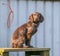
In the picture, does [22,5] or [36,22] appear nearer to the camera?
[36,22]

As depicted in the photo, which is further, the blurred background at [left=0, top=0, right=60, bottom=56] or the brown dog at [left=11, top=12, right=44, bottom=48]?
the blurred background at [left=0, top=0, right=60, bottom=56]

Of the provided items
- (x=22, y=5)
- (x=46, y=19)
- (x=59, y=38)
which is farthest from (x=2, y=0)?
(x=59, y=38)

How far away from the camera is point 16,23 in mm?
4379

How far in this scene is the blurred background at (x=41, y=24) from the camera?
4352 millimetres

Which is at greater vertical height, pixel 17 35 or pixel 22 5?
pixel 22 5

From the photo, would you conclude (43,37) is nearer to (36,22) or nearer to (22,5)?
(22,5)

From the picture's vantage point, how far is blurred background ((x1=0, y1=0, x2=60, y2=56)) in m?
4.35

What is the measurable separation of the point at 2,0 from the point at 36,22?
83 cm

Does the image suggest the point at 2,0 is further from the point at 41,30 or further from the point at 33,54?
the point at 33,54

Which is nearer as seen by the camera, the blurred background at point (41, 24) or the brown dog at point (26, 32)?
the brown dog at point (26, 32)

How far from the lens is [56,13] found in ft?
14.8

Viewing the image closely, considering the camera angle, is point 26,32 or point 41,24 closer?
point 26,32

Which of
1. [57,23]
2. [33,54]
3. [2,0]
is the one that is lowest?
[33,54]

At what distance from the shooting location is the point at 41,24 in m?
4.42
